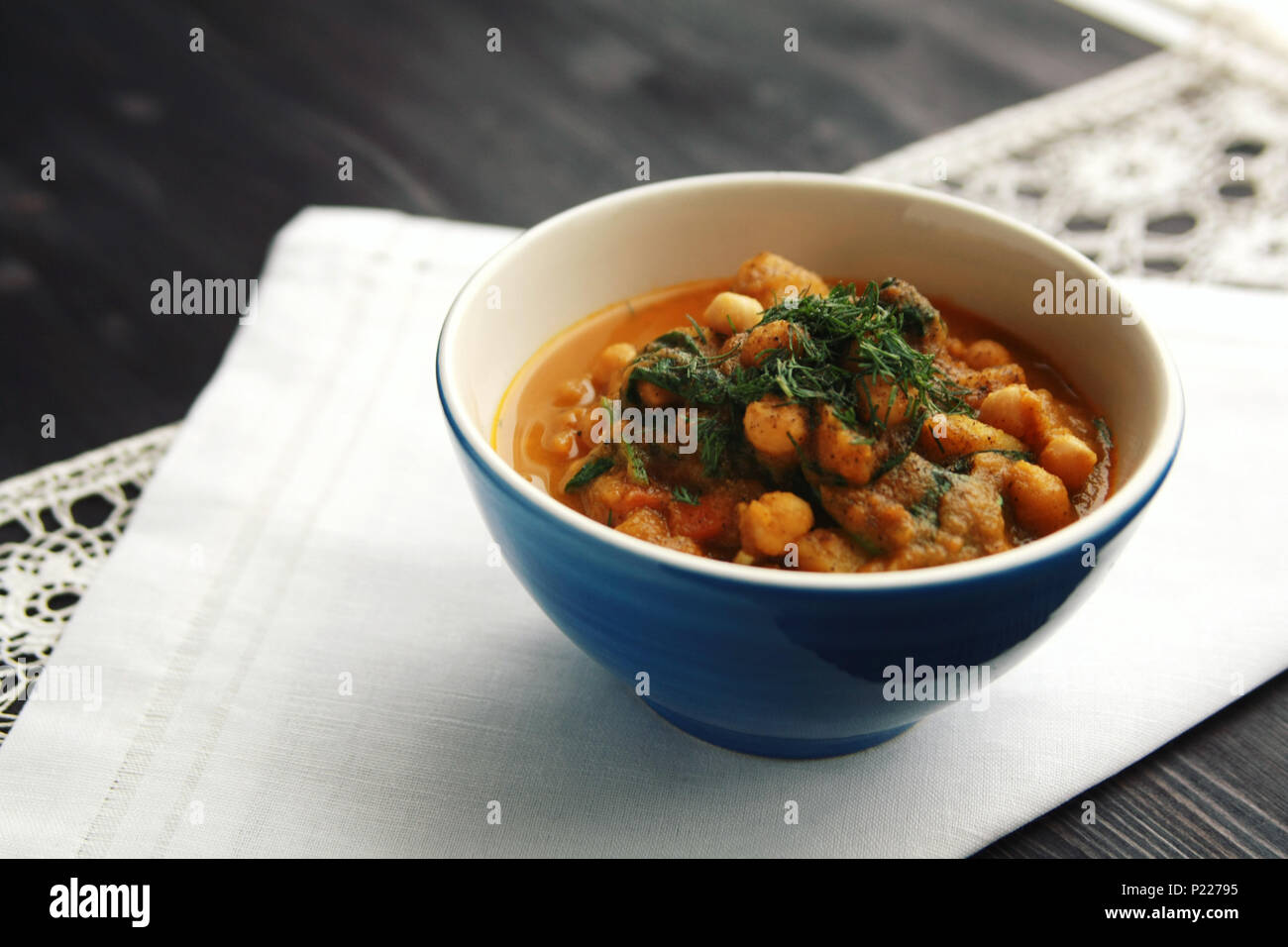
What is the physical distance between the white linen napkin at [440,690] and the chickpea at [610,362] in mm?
431

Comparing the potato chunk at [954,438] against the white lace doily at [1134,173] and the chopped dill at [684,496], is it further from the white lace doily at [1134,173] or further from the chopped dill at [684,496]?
the white lace doily at [1134,173]

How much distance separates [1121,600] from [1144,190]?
1574 mm

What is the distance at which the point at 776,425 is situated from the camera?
1.62 meters

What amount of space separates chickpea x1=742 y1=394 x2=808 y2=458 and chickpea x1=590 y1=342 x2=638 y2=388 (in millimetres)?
373

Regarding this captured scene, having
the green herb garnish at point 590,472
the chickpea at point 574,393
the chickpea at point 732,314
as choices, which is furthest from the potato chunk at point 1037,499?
the chickpea at point 574,393

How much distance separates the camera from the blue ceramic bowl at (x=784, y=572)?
143 cm

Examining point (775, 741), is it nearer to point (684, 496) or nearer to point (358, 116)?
point (684, 496)

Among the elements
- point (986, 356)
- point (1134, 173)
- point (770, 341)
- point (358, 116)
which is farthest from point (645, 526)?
point (358, 116)

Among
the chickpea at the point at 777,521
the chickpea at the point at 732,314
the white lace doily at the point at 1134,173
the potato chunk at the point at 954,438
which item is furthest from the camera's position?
the white lace doily at the point at 1134,173

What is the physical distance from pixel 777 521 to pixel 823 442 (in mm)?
140

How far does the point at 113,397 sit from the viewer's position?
274 cm

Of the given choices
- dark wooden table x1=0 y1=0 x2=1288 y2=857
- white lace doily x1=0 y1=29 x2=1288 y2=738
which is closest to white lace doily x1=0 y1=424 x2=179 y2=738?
white lace doily x1=0 y1=29 x2=1288 y2=738

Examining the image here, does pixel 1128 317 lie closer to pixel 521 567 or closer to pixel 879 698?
pixel 879 698

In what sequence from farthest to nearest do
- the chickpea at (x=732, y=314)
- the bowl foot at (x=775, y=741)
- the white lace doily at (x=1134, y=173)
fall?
the white lace doily at (x=1134, y=173) < the chickpea at (x=732, y=314) < the bowl foot at (x=775, y=741)
